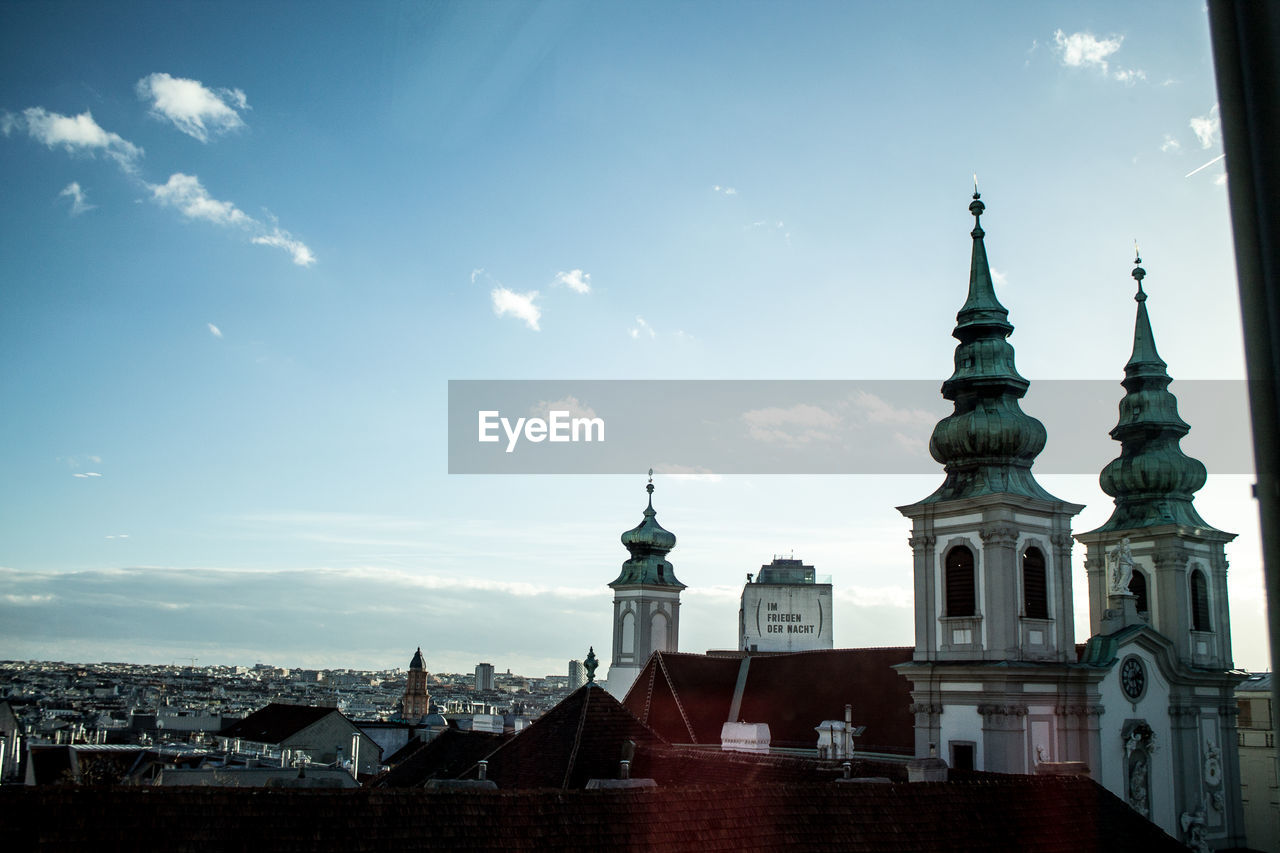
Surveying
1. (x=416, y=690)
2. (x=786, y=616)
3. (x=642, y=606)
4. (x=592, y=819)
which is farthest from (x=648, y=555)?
(x=416, y=690)

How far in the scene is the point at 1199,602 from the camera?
37781 mm

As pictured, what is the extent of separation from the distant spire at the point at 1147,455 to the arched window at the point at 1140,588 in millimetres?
1618

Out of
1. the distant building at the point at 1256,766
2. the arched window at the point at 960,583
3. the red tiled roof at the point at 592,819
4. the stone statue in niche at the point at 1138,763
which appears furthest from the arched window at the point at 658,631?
the red tiled roof at the point at 592,819

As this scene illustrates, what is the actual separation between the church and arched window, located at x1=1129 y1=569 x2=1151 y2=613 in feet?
0.24

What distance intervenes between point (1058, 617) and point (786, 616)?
3691 cm

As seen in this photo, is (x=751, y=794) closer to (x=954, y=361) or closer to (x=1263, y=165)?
(x=1263, y=165)

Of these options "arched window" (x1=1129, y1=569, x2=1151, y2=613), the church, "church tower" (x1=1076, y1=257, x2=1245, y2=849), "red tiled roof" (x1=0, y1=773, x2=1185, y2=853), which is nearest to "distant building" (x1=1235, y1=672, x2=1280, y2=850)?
"church tower" (x1=1076, y1=257, x2=1245, y2=849)

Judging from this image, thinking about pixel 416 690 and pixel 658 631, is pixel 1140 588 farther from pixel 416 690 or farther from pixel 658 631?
pixel 416 690

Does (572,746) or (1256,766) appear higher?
(572,746)

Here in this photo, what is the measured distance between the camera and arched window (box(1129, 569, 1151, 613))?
124 feet

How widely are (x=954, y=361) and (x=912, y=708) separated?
Answer: 10.7 m

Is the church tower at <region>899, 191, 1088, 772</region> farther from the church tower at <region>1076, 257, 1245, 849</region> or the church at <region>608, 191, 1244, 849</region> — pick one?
the church tower at <region>1076, 257, 1245, 849</region>

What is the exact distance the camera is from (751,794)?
15.3m

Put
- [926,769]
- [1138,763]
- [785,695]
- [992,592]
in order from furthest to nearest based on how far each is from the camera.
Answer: [785,695], [1138,763], [992,592], [926,769]
